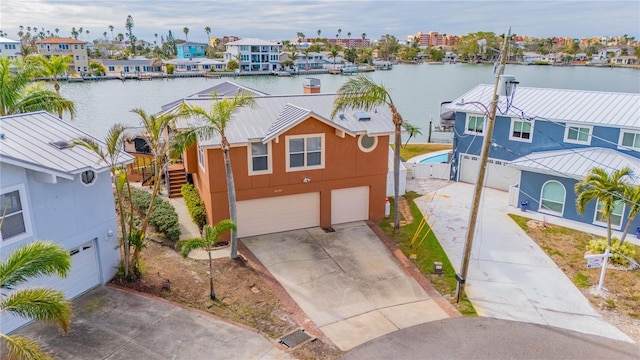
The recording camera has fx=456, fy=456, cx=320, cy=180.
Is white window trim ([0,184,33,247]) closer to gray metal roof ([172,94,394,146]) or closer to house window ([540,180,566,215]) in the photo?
gray metal roof ([172,94,394,146])

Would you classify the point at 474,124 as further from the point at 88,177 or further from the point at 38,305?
the point at 38,305

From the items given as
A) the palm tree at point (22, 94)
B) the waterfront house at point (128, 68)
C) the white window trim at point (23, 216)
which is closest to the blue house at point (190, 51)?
the waterfront house at point (128, 68)

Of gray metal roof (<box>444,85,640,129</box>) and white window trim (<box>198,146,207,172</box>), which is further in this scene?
gray metal roof (<box>444,85,640,129</box>)

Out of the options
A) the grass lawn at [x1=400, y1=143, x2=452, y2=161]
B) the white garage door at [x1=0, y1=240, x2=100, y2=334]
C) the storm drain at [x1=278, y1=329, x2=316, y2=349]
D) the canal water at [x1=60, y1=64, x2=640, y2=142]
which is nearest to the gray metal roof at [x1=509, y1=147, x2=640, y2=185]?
the grass lawn at [x1=400, y1=143, x2=452, y2=161]

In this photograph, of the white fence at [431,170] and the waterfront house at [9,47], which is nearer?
the white fence at [431,170]

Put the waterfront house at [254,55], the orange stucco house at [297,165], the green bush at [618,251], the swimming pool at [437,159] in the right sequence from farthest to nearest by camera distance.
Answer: the waterfront house at [254,55], the swimming pool at [437,159], the orange stucco house at [297,165], the green bush at [618,251]

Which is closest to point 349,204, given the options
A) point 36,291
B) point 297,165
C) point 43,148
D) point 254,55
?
point 297,165

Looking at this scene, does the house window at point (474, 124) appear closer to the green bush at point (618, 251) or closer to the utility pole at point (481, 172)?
the green bush at point (618, 251)
